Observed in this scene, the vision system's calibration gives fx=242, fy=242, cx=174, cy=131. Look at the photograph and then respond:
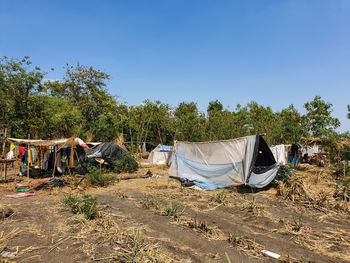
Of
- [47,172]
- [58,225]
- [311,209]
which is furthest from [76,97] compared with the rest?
[311,209]

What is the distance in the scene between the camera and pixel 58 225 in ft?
15.8

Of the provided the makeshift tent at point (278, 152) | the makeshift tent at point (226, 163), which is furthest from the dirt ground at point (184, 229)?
the makeshift tent at point (278, 152)

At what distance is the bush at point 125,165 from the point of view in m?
12.3

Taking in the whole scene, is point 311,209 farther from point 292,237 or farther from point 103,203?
point 103,203

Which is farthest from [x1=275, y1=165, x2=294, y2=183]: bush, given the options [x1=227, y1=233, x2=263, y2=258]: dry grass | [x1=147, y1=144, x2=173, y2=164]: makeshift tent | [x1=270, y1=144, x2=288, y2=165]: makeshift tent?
[x1=147, y1=144, x2=173, y2=164]: makeshift tent

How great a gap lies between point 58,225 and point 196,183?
5539mm

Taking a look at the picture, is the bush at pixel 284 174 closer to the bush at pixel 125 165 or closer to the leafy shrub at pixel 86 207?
the leafy shrub at pixel 86 207

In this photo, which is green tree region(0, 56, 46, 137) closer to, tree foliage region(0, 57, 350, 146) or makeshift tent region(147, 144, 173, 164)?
tree foliage region(0, 57, 350, 146)

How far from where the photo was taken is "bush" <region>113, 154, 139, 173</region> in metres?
12.3

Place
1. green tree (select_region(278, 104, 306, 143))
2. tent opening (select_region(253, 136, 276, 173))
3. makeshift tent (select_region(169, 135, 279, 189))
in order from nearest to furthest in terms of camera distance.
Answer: makeshift tent (select_region(169, 135, 279, 189))
tent opening (select_region(253, 136, 276, 173))
green tree (select_region(278, 104, 306, 143))

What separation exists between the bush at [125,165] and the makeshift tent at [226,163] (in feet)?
9.24

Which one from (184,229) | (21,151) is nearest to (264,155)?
(184,229)

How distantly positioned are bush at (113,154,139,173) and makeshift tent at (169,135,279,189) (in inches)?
111

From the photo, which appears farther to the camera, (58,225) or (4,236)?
(58,225)
